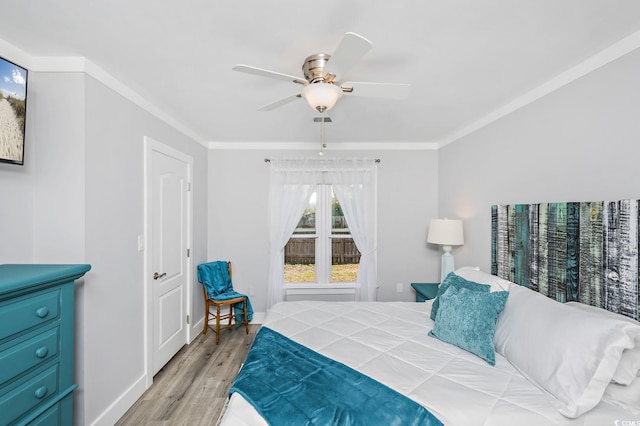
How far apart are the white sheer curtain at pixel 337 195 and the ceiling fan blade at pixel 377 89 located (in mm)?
2104

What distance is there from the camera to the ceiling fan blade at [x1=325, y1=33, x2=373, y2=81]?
45.5 inches

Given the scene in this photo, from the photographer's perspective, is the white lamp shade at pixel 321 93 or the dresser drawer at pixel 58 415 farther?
the white lamp shade at pixel 321 93

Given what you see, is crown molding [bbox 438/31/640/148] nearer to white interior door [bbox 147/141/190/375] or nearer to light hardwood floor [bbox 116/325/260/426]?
white interior door [bbox 147/141/190/375]

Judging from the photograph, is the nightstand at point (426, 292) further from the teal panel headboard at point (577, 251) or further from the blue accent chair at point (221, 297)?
the blue accent chair at point (221, 297)

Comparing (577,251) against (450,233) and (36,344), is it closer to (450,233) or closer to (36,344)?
(450,233)

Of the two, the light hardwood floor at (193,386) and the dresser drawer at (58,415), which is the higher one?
the dresser drawer at (58,415)

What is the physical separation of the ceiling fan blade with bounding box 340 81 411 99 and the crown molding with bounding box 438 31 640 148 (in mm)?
1187

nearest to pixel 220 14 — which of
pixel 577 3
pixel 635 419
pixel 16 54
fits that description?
pixel 16 54

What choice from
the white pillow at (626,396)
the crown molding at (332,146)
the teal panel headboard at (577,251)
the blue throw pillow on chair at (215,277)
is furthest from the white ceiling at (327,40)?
the blue throw pillow on chair at (215,277)

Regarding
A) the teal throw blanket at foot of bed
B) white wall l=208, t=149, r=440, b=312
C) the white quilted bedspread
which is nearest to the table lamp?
white wall l=208, t=149, r=440, b=312

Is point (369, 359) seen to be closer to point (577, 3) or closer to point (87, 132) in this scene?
point (577, 3)

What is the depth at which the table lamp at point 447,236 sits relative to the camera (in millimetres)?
3033

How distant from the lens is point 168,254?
2852 millimetres

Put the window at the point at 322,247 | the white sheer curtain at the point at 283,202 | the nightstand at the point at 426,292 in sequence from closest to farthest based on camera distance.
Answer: the nightstand at the point at 426,292, the white sheer curtain at the point at 283,202, the window at the point at 322,247
